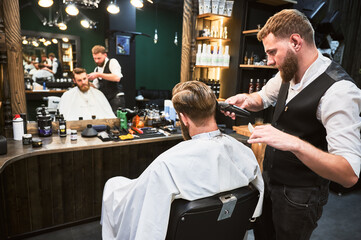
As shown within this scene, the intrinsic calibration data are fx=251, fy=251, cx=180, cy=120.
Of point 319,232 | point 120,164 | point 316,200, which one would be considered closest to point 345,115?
point 316,200

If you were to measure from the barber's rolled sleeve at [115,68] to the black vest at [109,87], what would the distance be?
4 centimetres

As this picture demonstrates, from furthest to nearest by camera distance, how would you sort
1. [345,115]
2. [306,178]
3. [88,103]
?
[88,103] < [306,178] < [345,115]

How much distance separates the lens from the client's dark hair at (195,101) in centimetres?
126

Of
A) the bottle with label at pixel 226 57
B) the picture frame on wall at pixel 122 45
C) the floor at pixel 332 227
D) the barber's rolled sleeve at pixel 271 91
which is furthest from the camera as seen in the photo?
the bottle with label at pixel 226 57

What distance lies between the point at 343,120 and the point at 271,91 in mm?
675

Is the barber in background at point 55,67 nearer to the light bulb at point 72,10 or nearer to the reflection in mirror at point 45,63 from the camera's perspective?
the reflection in mirror at point 45,63

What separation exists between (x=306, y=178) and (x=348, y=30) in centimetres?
357

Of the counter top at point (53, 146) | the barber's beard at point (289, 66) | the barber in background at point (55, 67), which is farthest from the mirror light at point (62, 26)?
the barber's beard at point (289, 66)

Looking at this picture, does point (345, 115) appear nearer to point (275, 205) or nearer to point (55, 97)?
point (275, 205)

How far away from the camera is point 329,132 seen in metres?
1.09

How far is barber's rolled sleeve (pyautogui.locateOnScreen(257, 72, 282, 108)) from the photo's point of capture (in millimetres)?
1660

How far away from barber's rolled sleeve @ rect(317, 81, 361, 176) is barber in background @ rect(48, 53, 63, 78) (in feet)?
7.44

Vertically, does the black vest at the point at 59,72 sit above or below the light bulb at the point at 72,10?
below

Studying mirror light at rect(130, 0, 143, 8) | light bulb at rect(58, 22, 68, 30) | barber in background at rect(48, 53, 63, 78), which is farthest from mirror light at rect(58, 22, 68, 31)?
mirror light at rect(130, 0, 143, 8)
